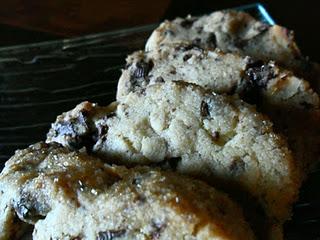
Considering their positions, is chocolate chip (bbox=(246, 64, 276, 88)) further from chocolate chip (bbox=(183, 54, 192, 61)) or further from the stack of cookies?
chocolate chip (bbox=(183, 54, 192, 61))

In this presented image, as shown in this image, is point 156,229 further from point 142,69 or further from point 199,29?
point 199,29

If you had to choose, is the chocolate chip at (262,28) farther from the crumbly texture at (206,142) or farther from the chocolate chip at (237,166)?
the chocolate chip at (237,166)

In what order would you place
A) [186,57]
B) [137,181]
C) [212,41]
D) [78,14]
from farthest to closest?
1. [78,14]
2. [212,41]
3. [186,57]
4. [137,181]

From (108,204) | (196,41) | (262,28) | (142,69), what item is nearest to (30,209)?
(108,204)

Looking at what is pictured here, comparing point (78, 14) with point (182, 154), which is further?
point (78, 14)

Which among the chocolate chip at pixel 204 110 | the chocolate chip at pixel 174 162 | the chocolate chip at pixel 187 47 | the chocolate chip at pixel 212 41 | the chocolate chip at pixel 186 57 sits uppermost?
the chocolate chip at pixel 187 47

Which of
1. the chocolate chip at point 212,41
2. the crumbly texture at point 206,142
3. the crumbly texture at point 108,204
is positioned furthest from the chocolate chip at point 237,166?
the chocolate chip at point 212,41
